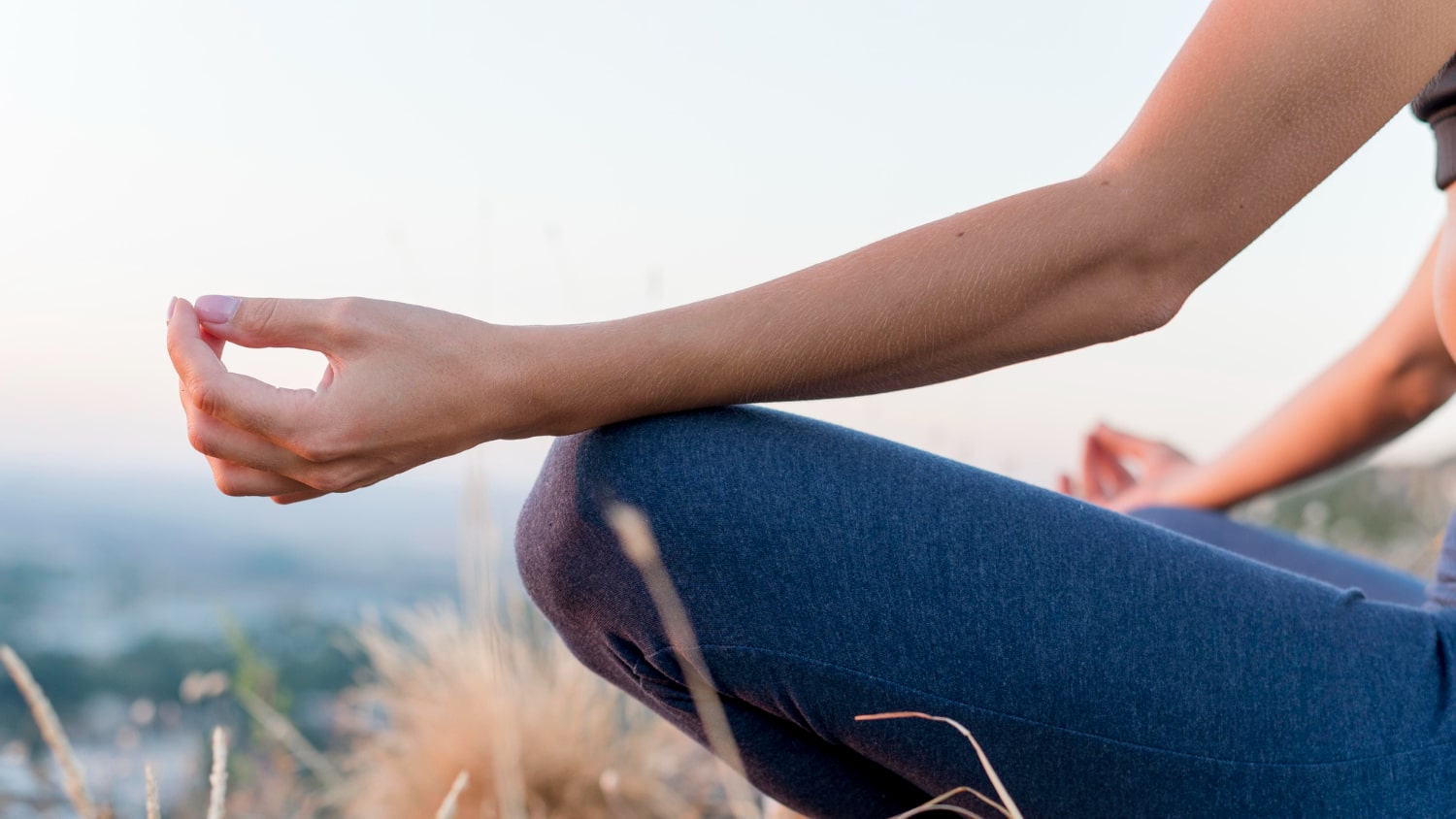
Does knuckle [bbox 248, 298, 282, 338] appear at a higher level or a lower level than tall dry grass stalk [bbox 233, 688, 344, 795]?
higher

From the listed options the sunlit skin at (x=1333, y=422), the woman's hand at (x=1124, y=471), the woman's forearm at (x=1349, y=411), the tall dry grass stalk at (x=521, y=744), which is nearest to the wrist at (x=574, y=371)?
the sunlit skin at (x=1333, y=422)

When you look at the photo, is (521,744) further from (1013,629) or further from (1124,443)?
(1013,629)

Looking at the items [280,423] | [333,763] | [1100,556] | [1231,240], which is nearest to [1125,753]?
[1100,556]

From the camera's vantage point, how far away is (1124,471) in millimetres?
1968

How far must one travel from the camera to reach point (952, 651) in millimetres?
803

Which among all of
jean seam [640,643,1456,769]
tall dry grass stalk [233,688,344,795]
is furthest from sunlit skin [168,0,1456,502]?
tall dry grass stalk [233,688,344,795]

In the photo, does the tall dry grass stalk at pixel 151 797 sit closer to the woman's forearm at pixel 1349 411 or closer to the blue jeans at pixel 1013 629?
the blue jeans at pixel 1013 629

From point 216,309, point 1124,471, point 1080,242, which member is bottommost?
point 216,309

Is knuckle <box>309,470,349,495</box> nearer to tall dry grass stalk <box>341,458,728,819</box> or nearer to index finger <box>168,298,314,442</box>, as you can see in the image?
index finger <box>168,298,314,442</box>

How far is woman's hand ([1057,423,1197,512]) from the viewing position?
1.84m

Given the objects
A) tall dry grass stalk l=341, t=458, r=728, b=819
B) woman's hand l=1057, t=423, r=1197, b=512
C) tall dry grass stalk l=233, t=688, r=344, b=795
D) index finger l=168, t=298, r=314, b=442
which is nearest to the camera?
index finger l=168, t=298, r=314, b=442

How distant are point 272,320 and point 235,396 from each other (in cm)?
7

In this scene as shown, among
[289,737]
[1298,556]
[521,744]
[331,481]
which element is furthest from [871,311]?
[521,744]

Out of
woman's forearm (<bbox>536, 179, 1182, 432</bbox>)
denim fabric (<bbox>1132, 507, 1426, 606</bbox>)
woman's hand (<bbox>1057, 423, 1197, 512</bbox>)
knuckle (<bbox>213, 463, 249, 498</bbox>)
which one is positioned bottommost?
knuckle (<bbox>213, 463, 249, 498</bbox>)
